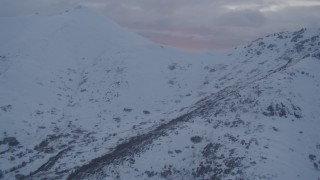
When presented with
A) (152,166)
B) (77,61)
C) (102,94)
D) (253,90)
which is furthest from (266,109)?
(77,61)

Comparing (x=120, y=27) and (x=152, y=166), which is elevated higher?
(x=120, y=27)

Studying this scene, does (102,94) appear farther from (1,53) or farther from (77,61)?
(1,53)

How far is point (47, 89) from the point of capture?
5919 cm

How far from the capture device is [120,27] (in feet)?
321

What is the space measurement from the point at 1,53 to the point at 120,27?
36729 millimetres

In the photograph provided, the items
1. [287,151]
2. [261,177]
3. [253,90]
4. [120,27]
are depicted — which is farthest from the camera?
[120,27]

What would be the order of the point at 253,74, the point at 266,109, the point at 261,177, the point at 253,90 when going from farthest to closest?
the point at 253,74 < the point at 253,90 < the point at 266,109 < the point at 261,177

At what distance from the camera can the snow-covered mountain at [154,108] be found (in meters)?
36.2

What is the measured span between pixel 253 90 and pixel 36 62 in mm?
41356

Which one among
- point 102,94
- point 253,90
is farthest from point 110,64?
point 253,90

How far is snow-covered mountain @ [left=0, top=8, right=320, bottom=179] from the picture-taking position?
119ft

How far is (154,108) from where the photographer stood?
185ft

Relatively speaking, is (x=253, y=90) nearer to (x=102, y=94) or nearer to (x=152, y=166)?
(x=152, y=166)

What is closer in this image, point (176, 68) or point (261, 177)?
point (261, 177)
